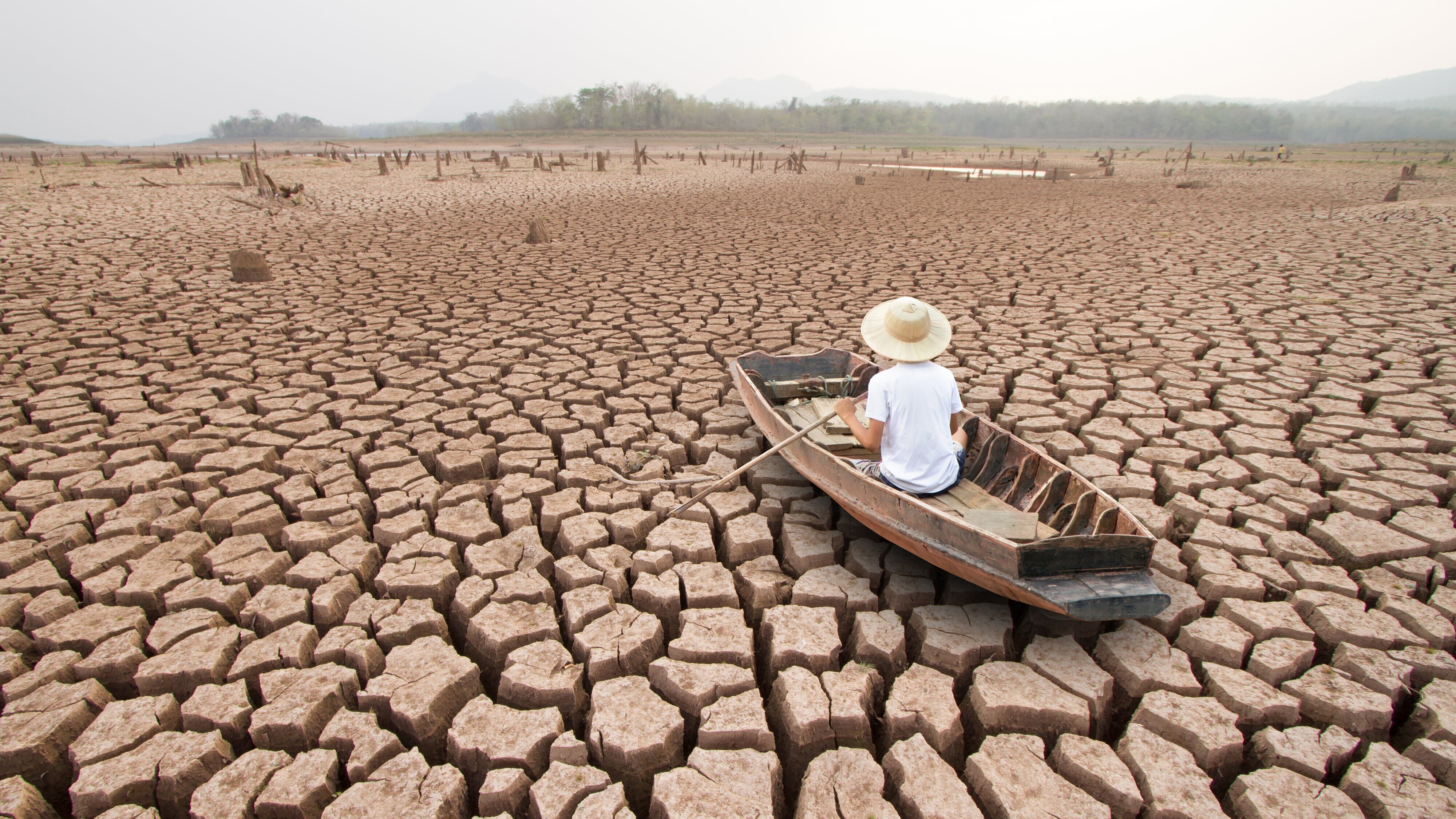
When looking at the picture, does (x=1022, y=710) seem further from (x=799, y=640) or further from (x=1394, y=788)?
(x=1394, y=788)

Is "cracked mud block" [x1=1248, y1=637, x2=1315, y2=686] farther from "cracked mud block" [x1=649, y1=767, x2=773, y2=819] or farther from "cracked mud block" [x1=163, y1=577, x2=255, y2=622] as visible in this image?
"cracked mud block" [x1=163, y1=577, x2=255, y2=622]

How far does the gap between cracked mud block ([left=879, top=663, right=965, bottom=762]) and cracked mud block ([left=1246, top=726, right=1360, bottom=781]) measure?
88cm

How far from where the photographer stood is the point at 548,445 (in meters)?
3.89

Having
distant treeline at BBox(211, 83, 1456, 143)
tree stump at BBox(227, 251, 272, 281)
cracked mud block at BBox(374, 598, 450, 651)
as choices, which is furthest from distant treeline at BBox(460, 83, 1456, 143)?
cracked mud block at BBox(374, 598, 450, 651)

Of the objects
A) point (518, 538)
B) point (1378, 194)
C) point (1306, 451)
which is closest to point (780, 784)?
point (518, 538)

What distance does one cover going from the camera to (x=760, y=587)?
2.77 m

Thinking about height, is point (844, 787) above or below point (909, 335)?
below

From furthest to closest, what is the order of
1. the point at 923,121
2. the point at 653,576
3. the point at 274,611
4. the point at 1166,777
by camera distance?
the point at 923,121
the point at 653,576
the point at 274,611
the point at 1166,777

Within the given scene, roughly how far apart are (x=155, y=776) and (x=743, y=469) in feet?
7.65

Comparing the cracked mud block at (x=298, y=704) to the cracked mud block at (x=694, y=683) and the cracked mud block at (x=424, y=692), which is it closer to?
the cracked mud block at (x=424, y=692)

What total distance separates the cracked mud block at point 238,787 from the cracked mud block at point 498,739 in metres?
0.49

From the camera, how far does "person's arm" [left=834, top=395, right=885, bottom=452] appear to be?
3016mm

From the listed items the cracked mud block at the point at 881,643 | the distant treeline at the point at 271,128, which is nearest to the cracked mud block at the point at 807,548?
the cracked mud block at the point at 881,643

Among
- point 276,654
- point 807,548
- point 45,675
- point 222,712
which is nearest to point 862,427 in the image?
point 807,548
